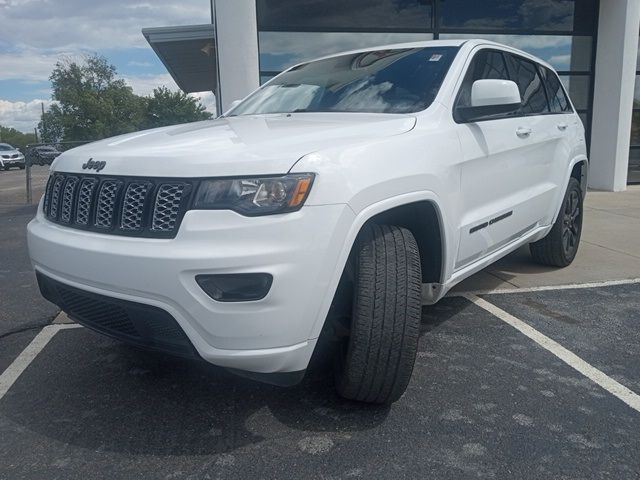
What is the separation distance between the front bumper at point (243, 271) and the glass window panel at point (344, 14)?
897 cm

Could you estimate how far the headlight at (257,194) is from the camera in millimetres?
2227

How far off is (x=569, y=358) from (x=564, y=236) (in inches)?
82.2

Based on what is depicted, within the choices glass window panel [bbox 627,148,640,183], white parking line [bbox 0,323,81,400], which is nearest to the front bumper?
white parking line [bbox 0,323,81,400]

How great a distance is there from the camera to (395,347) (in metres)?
2.53

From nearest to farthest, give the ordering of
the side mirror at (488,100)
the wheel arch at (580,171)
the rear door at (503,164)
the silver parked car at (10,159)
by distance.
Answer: the side mirror at (488,100) < the rear door at (503,164) < the wheel arch at (580,171) < the silver parked car at (10,159)

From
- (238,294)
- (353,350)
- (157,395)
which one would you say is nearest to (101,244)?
(238,294)

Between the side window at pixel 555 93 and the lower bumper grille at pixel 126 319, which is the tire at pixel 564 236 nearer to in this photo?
the side window at pixel 555 93

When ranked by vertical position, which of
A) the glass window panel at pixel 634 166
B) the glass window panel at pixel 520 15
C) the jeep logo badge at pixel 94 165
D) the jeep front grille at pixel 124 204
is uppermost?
the glass window panel at pixel 520 15

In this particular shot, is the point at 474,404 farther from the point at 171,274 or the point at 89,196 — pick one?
the point at 89,196

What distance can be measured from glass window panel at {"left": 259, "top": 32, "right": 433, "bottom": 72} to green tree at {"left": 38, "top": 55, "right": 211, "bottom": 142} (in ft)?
180

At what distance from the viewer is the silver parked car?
33250mm

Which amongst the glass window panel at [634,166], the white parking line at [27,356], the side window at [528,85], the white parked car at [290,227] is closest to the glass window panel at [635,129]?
the glass window panel at [634,166]

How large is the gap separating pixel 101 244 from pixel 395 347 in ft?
4.22

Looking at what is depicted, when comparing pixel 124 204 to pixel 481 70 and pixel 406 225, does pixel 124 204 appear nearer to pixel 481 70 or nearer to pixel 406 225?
pixel 406 225
